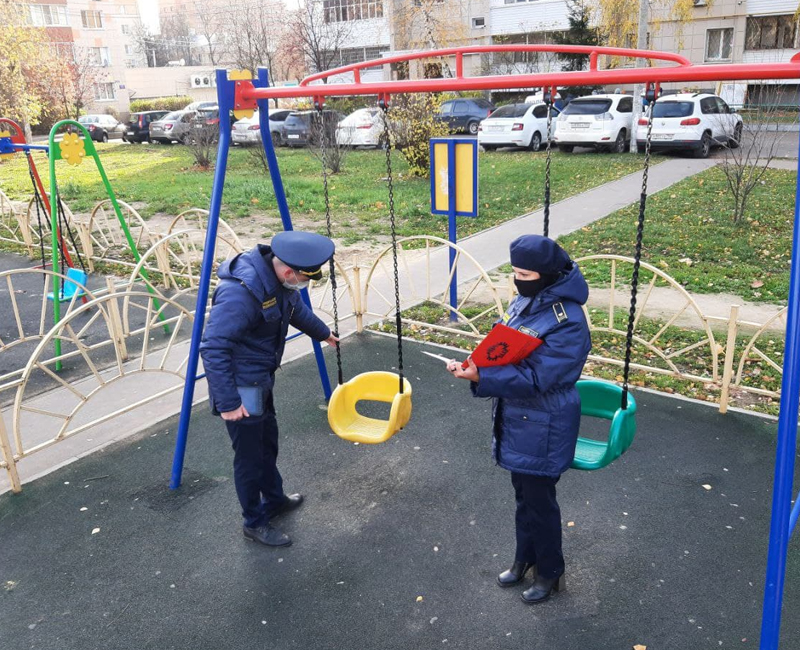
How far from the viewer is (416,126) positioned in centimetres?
1455

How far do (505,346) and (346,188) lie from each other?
12473mm

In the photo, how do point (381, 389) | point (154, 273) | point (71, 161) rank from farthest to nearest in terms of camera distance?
point (154, 273)
point (71, 161)
point (381, 389)

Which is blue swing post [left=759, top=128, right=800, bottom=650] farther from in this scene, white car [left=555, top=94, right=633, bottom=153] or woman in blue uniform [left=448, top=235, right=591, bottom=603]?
white car [left=555, top=94, right=633, bottom=153]

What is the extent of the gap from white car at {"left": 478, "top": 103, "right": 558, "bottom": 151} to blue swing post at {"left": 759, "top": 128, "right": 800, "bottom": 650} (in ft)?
57.5

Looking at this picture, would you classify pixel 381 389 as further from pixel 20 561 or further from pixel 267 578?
pixel 20 561

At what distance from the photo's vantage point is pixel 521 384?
9.61ft

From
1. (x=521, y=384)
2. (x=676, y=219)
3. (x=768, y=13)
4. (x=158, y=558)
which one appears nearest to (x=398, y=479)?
(x=158, y=558)

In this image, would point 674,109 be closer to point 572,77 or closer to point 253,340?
point 572,77

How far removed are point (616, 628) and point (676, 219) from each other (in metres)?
9.02

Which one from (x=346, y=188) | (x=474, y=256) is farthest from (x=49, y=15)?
(x=474, y=256)

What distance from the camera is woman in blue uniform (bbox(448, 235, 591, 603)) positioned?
2.94 meters

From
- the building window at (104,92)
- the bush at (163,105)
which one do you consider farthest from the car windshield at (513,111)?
the building window at (104,92)

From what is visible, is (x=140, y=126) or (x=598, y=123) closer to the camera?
(x=598, y=123)

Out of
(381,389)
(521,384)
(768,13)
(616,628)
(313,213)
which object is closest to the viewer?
(521,384)
